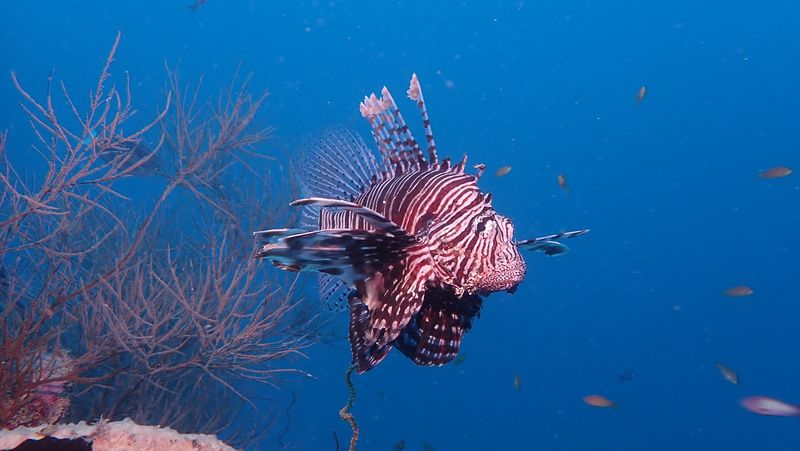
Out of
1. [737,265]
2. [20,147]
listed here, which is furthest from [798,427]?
[20,147]

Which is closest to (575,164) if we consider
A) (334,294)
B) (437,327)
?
(334,294)

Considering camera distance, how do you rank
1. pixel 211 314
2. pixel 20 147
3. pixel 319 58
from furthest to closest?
pixel 319 58
pixel 20 147
pixel 211 314

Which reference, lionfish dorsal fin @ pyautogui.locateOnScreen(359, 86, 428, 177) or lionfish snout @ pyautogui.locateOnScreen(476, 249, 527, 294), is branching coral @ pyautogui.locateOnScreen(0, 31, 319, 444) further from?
lionfish snout @ pyautogui.locateOnScreen(476, 249, 527, 294)

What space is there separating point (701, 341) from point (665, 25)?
126 feet

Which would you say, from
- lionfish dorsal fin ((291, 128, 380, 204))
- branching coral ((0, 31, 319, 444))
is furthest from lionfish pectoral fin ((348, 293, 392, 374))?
branching coral ((0, 31, 319, 444))

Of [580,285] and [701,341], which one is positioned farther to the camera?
[580,285]

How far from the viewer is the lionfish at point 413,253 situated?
232cm

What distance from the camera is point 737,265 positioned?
4472cm

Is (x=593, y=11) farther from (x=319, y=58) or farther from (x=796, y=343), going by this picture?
(x=796, y=343)

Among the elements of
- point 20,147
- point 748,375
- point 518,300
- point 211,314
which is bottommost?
point 748,375

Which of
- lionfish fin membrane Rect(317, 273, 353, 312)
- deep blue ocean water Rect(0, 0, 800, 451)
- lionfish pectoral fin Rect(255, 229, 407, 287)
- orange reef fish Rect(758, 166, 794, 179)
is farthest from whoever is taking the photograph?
deep blue ocean water Rect(0, 0, 800, 451)

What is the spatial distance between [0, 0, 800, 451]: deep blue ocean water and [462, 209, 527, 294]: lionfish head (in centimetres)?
2231

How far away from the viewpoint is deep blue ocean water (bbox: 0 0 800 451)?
1336 inches

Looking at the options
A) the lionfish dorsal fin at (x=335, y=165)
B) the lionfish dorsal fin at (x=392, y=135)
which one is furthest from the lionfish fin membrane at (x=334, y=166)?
the lionfish dorsal fin at (x=392, y=135)
